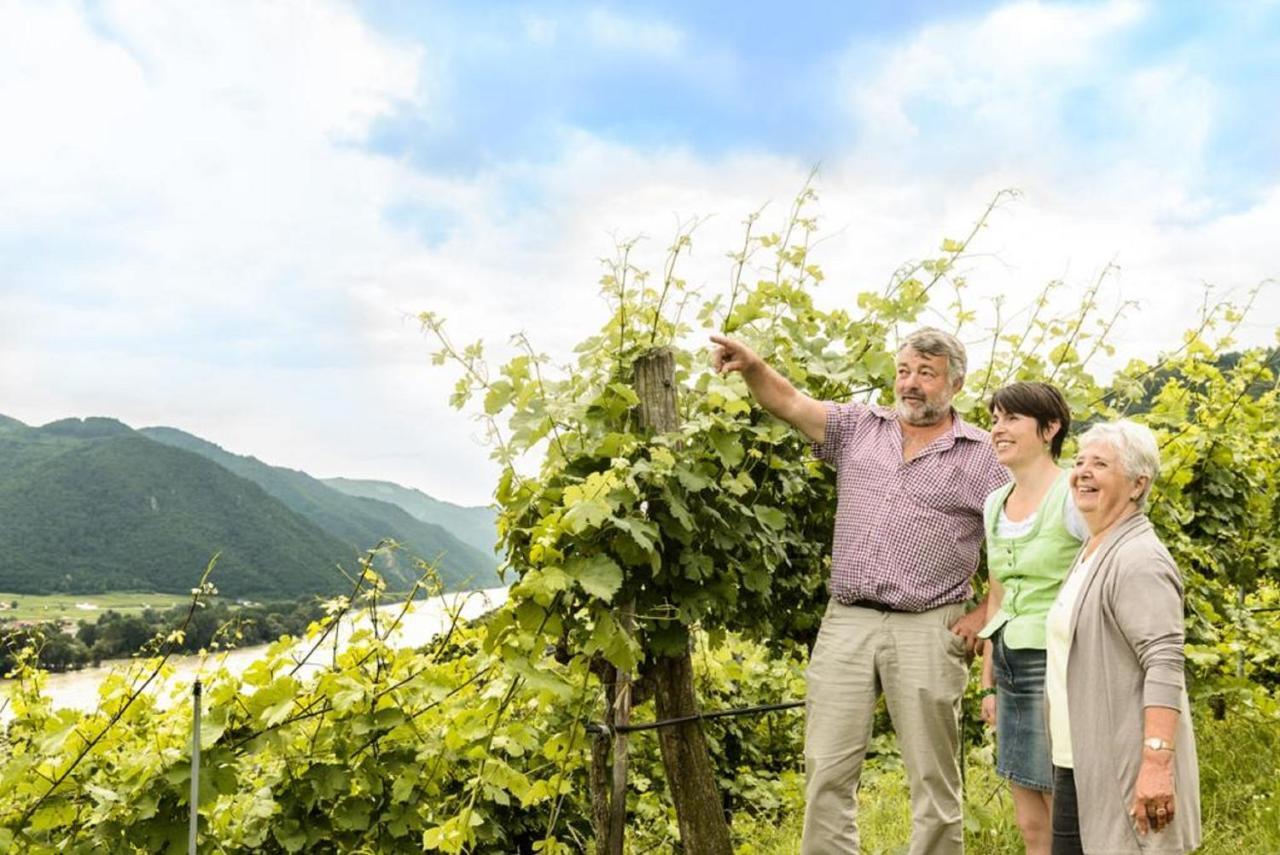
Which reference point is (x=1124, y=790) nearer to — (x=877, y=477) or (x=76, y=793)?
(x=877, y=477)

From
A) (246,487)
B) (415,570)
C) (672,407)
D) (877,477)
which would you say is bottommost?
(415,570)

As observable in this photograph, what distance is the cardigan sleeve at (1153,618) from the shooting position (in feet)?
7.43

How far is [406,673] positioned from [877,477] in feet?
5.66

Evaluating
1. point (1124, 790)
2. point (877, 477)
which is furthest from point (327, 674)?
point (1124, 790)

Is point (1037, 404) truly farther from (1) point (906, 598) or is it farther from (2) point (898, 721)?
(2) point (898, 721)

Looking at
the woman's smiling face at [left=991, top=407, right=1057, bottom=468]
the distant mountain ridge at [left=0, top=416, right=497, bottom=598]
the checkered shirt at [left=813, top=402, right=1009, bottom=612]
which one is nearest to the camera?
the woman's smiling face at [left=991, top=407, right=1057, bottom=468]

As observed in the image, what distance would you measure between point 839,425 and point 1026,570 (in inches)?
31.1

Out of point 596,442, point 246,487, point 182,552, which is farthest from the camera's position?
point 246,487

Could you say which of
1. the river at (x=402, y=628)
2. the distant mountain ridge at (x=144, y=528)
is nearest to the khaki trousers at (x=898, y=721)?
the river at (x=402, y=628)

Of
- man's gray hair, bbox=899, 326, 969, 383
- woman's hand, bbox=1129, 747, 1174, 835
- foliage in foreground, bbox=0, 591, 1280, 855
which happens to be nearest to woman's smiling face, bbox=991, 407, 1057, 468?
man's gray hair, bbox=899, 326, 969, 383

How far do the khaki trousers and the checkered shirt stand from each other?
9 centimetres

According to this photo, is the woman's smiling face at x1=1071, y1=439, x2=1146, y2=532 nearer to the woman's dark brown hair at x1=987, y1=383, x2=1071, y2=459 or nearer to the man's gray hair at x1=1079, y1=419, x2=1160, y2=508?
the man's gray hair at x1=1079, y1=419, x2=1160, y2=508

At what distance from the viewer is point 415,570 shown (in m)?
4.02

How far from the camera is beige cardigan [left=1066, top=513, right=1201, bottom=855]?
2.29 m
